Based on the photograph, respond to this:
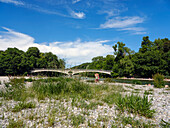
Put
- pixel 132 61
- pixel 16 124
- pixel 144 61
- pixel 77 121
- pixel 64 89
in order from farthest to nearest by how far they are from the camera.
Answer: pixel 132 61
pixel 144 61
pixel 64 89
pixel 77 121
pixel 16 124

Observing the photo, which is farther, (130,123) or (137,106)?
(137,106)

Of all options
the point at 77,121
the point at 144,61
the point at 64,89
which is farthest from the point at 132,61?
the point at 77,121

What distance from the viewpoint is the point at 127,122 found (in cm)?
395

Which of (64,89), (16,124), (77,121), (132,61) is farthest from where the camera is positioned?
(132,61)

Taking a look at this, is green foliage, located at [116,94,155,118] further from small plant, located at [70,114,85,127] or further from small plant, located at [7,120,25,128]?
small plant, located at [7,120,25,128]

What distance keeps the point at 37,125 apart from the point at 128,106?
3.42 metres

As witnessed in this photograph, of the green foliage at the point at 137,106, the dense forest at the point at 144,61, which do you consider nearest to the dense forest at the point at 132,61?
the dense forest at the point at 144,61

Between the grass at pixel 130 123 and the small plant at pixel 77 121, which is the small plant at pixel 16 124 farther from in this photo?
the grass at pixel 130 123

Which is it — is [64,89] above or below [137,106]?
above

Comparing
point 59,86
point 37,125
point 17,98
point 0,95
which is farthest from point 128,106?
point 0,95

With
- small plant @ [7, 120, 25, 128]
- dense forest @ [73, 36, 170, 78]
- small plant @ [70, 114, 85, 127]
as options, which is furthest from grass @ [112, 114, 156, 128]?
dense forest @ [73, 36, 170, 78]

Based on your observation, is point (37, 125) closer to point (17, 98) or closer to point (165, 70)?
point (17, 98)

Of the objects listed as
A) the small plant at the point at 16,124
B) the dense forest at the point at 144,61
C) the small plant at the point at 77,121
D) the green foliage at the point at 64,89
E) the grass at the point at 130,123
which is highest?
the dense forest at the point at 144,61

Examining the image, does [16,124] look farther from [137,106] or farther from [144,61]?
[144,61]
